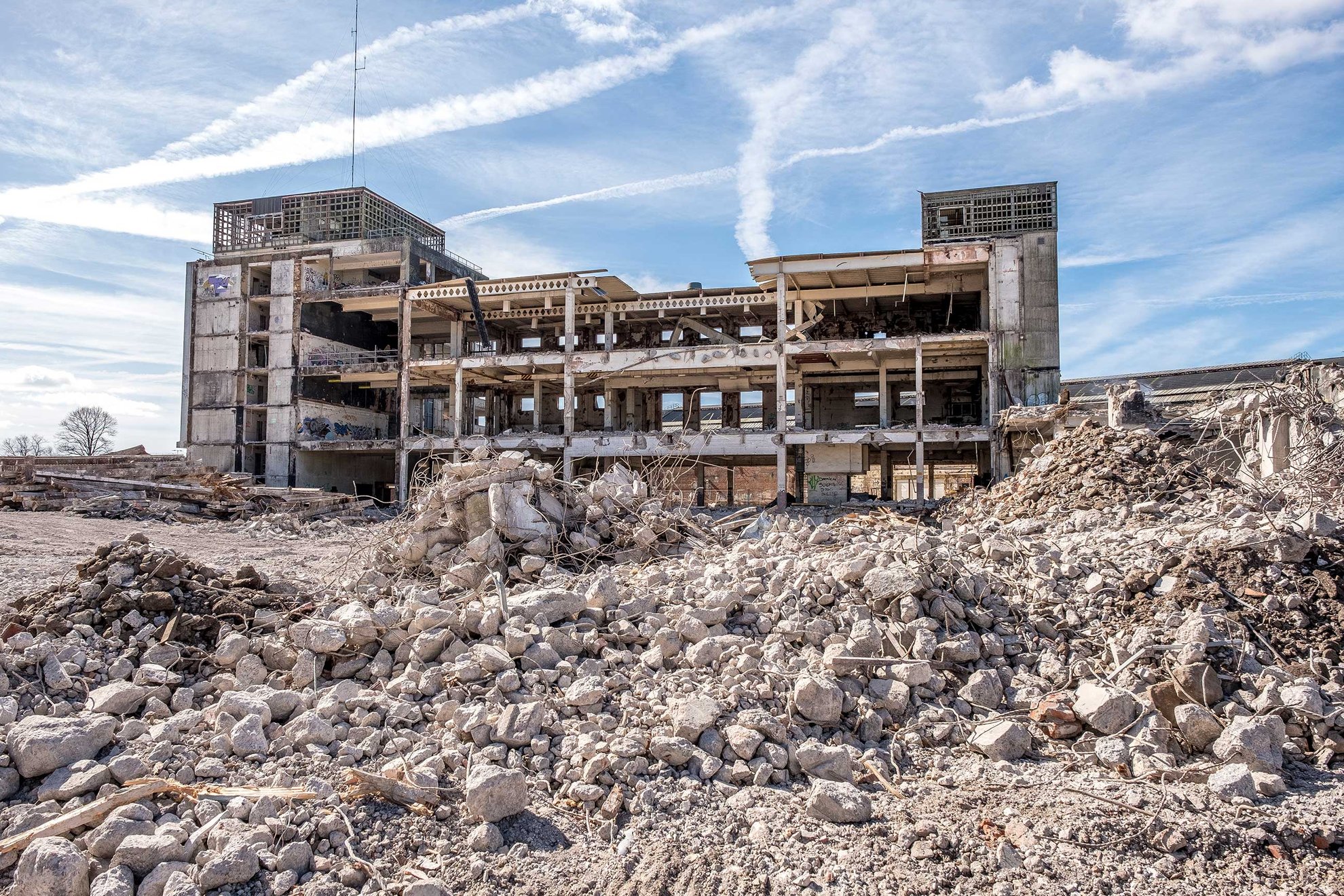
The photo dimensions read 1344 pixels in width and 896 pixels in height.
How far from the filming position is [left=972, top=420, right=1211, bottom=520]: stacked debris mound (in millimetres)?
11391

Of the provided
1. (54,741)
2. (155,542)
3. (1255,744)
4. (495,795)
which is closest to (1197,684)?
(1255,744)

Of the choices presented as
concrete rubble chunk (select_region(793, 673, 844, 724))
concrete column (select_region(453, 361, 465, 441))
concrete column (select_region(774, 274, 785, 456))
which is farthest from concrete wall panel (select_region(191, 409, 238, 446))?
concrete rubble chunk (select_region(793, 673, 844, 724))

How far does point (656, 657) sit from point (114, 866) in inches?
119

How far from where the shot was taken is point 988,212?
2614cm

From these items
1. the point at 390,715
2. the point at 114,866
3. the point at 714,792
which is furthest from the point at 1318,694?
the point at 114,866

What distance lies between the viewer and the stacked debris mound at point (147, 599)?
563 cm

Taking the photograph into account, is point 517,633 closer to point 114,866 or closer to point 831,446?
point 114,866

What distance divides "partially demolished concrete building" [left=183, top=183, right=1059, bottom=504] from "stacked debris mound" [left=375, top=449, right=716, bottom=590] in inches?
561

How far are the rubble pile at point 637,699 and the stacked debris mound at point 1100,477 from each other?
4.71m

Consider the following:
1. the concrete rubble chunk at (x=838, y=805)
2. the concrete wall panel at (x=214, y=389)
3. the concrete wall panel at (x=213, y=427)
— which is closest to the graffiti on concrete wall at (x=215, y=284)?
the concrete wall panel at (x=214, y=389)

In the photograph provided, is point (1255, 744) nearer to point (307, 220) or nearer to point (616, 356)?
point (616, 356)

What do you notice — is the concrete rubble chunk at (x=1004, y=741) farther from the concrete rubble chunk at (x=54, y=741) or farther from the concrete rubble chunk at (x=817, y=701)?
the concrete rubble chunk at (x=54, y=741)

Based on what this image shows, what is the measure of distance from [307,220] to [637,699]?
109 ft

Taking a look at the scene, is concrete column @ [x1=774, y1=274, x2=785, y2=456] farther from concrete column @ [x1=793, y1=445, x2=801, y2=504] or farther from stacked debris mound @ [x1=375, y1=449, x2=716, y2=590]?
stacked debris mound @ [x1=375, y1=449, x2=716, y2=590]
